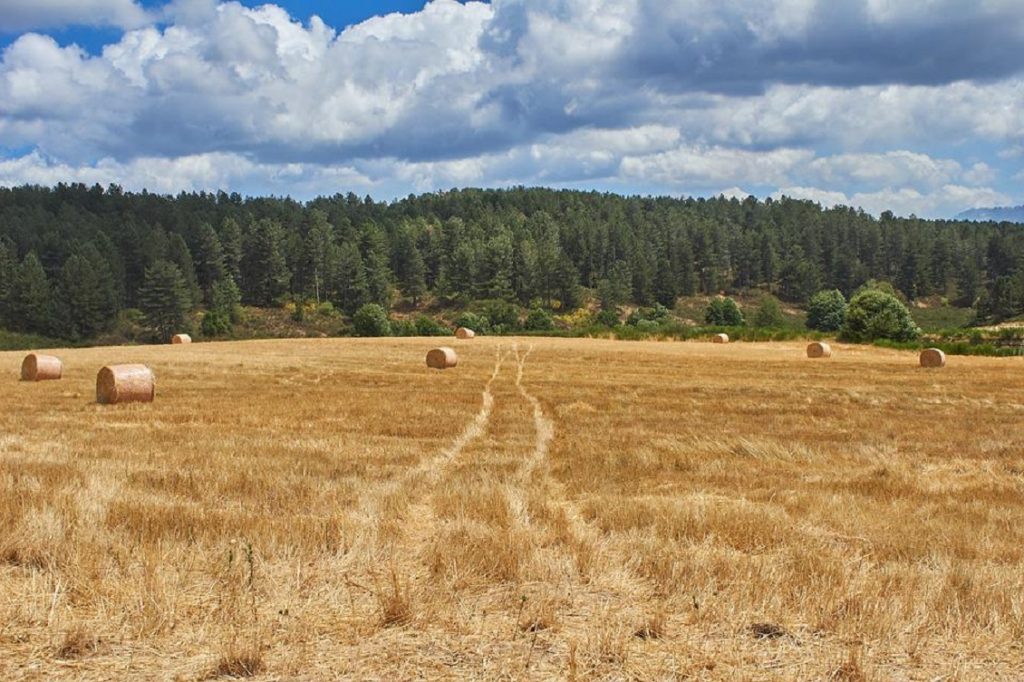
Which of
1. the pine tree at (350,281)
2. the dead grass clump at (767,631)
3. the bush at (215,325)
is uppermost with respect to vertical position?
the pine tree at (350,281)

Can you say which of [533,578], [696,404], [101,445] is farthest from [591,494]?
[696,404]

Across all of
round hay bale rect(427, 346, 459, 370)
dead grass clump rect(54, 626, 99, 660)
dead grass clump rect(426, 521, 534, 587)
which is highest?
dead grass clump rect(54, 626, 99, 660)

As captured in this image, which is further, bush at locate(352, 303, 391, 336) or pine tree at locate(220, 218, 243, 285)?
pine tree at locate(220, 218, 243, 285)

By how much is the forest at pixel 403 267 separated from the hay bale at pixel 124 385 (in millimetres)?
97045

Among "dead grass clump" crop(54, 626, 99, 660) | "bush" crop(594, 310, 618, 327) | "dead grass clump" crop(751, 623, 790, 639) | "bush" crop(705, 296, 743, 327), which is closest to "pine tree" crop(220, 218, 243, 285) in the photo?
"bush" crop(594, 310, 618, 327)

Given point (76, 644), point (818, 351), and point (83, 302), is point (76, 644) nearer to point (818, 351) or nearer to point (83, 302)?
point (818, 351)

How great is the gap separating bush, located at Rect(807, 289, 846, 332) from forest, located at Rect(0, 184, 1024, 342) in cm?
2948

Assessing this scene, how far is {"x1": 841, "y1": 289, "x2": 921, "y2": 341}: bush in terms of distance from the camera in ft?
247

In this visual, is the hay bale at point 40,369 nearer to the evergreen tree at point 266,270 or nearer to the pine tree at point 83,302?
the pine tree at point 83,302

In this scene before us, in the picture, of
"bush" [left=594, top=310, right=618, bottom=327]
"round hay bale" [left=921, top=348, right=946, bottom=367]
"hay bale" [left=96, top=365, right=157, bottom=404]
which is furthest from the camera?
"bush" [left=594, top=310, right=618, bottom=327]

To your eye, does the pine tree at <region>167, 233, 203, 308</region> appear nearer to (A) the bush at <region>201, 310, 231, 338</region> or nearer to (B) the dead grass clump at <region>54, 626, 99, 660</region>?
(A) the bush at <region>201, 310, 231, 338</region>

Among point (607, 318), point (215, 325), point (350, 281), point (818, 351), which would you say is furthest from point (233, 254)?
point (818, 351)

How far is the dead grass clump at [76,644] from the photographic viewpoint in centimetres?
620

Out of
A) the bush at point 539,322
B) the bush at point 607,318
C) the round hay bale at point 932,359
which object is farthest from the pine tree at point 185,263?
the round hay bale at point 932,359
